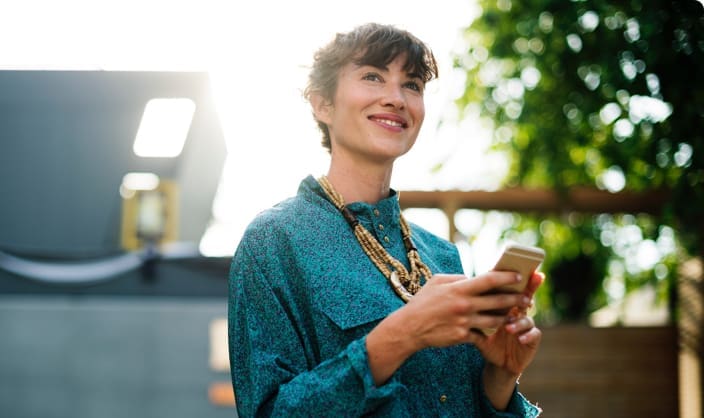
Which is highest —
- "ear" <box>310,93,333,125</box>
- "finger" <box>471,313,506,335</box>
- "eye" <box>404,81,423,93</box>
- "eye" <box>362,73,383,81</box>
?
"eye" <box>362,73,383,81</box>

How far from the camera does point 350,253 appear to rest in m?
1.37

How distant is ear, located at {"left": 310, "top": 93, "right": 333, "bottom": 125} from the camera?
1.51 m

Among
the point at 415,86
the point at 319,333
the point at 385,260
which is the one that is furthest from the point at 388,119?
the point at 319,333

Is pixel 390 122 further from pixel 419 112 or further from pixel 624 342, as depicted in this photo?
pixel 624 342

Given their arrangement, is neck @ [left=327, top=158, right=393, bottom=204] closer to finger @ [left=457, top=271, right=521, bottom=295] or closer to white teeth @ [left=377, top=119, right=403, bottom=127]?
white teeth @ [left=377, top=119, right=403, bottom=127]

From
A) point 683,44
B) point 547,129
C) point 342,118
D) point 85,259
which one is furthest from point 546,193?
point 85,259

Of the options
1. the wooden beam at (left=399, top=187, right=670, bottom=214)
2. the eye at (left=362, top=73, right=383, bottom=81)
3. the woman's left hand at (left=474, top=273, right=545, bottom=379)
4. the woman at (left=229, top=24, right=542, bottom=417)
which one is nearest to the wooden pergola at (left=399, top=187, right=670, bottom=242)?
the wooden beam at (left=399, top=187, right=670, bottom=214)

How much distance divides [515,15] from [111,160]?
667 centimetres

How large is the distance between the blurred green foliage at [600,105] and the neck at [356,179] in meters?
2.81

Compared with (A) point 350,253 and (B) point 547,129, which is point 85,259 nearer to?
(B) point 547,129

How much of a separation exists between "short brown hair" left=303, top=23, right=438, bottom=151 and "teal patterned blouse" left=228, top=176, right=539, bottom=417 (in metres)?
0.21

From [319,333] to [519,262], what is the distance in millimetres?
342

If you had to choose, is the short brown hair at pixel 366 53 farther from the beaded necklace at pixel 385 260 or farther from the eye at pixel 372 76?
the beaded necklace at pixel 385 260

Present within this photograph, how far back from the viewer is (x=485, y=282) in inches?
43.4
